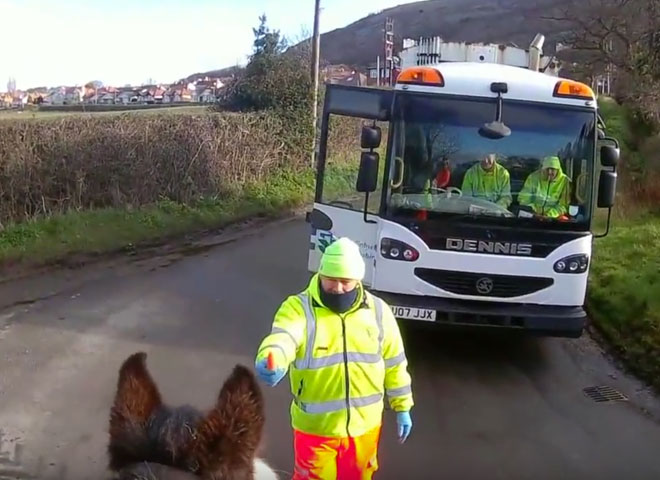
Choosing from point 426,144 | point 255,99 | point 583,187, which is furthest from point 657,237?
point 255,99

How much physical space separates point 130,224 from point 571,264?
9.78 metres

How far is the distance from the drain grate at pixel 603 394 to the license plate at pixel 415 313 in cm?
172

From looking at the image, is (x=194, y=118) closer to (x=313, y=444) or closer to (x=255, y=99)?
(x=255, y=99)

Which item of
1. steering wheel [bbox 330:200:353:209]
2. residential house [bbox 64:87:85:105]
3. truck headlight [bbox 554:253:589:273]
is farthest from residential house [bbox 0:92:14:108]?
truck headlight [bbox 554:253:589:273]

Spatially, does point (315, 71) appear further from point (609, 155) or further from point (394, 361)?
point (394, 361)

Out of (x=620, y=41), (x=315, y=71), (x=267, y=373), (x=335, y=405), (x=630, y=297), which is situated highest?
(x=620, y=41)

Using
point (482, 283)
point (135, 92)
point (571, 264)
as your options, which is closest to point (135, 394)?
point (482, 283)

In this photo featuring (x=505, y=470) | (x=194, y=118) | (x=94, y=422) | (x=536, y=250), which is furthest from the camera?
(x=194, y=118)

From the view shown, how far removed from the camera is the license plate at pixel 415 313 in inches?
317

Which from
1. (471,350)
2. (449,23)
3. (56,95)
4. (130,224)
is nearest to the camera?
(471,350)

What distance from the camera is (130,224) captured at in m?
15.4

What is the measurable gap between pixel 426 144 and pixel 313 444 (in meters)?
4.63

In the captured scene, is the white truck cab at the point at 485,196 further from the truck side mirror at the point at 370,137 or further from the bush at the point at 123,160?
the bush at the point at 123,160

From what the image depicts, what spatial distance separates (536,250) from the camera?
8062 millimetres
